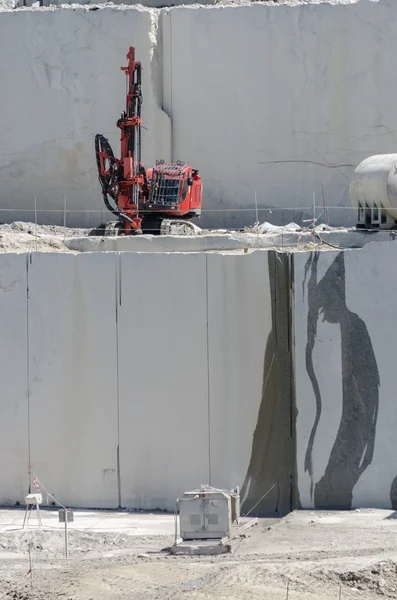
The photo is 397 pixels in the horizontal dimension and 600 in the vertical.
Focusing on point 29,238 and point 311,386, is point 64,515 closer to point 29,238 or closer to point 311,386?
point 311,386

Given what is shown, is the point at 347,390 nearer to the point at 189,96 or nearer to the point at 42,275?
the point at 42,275

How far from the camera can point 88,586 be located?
1316 cm

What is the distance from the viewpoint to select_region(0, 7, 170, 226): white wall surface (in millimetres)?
23219

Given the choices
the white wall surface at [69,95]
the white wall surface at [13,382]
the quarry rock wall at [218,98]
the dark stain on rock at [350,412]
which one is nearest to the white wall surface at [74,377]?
the white wall surface at [13,382]

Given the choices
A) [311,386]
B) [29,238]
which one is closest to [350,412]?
[311,386]

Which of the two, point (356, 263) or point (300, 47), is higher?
point (300, 47)

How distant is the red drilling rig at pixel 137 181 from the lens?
2188cm

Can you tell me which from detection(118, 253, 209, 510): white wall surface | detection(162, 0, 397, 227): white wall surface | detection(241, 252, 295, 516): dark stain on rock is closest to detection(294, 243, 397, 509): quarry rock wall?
detection(241, 252, 295, 516): dark stain on rock

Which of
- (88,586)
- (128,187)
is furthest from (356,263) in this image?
(128,187)

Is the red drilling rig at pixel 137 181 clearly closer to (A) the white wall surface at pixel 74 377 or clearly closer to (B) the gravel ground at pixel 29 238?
(B) the gravel ground at pixel 29 238

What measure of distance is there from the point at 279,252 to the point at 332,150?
685 cm

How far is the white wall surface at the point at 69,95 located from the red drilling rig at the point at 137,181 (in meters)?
0.90

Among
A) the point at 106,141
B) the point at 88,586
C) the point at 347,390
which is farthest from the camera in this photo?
the point at 106,141

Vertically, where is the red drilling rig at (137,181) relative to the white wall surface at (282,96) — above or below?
below
